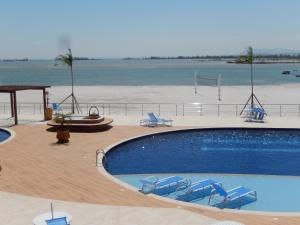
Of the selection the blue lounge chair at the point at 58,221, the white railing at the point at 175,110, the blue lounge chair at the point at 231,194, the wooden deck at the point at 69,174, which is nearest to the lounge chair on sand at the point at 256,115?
the white railing at the point at 175,110

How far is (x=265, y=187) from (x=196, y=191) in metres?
2.27

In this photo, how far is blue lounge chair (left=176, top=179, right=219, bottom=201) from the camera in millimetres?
11031

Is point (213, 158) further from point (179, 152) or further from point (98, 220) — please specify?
point (98, 220)

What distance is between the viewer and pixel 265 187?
1203 centimetres

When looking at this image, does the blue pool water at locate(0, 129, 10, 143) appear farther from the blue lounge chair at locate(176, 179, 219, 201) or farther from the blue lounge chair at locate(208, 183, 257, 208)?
the blue lounge chair at locate(208, 183, 257, 208)

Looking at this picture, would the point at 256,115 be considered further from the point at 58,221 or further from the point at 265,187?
the point at 58,221

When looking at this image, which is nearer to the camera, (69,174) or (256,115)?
(69,174)

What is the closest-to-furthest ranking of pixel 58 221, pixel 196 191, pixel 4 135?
pixel 58 221
pixel 196 191
pixel 4 135

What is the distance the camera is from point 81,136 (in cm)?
1742

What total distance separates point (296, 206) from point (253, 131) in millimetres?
8677

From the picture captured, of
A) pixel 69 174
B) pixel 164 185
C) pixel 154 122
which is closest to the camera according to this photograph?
pixel 164 185

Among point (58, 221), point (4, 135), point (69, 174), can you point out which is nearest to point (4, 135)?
point (4, 135)

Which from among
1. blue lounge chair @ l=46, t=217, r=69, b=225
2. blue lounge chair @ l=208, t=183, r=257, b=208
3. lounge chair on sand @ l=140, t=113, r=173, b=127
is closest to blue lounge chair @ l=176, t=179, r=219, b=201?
blue lounge chair @ l=208, t=183, r=257, b=208

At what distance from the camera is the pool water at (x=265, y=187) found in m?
10.5
